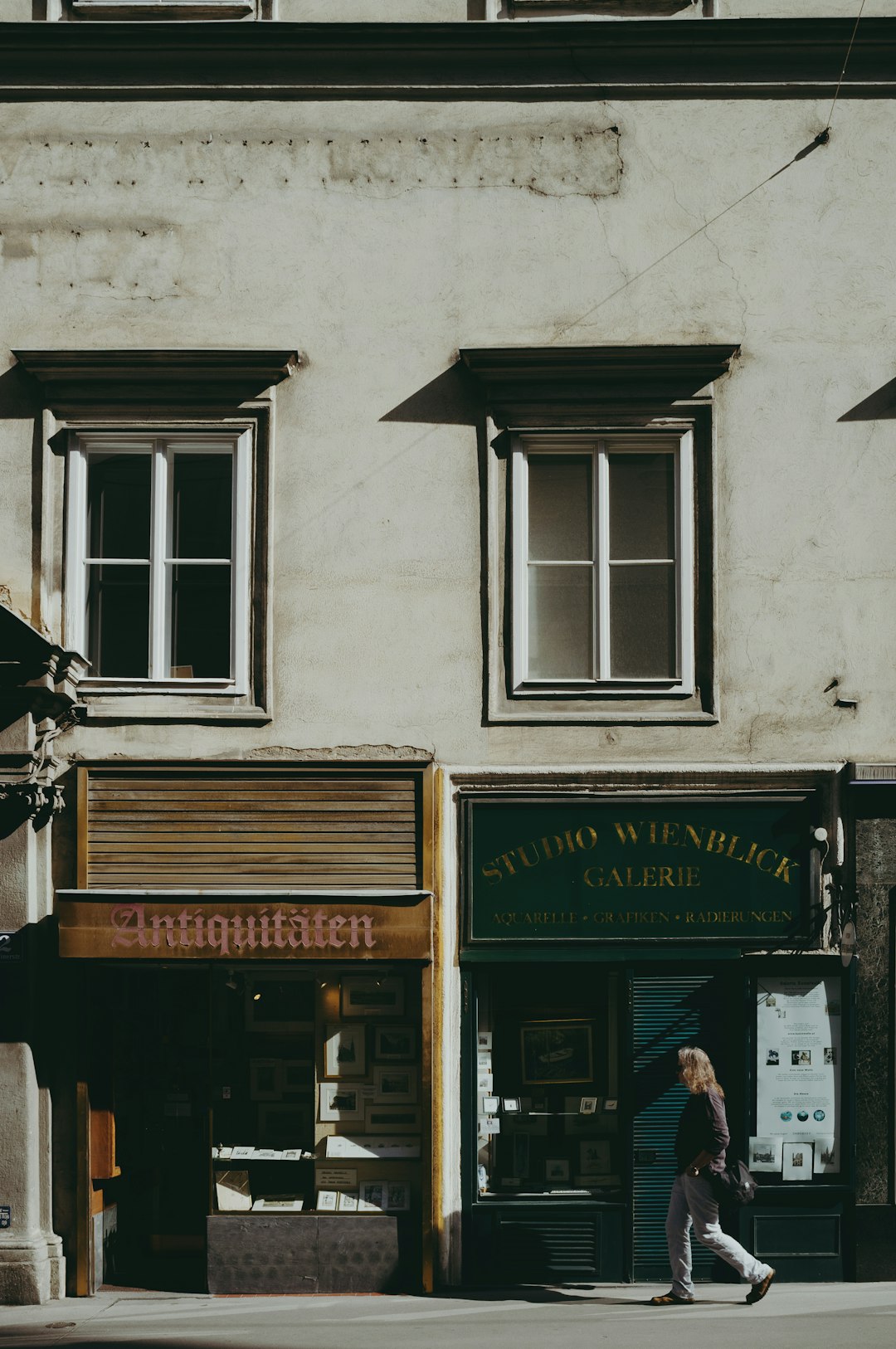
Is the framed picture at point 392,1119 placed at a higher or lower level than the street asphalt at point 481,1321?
higher

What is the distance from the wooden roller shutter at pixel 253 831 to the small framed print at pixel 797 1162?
11.0ft

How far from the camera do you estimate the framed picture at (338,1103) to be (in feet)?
35.4

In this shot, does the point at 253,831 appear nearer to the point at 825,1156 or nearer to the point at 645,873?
the point at 645,873

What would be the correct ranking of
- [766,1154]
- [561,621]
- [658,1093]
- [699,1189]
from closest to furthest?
[699,1189], [766,1154], [658,1093], [561,621]

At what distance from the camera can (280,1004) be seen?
10969 millimetres

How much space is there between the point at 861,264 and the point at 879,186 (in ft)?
2.05

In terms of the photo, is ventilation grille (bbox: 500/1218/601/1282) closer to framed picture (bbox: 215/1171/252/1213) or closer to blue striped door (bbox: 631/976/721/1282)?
blue striped door (bbox: 631/976/721/1282)

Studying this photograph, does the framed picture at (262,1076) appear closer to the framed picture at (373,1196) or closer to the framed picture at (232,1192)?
the framed picture at (232,1192)

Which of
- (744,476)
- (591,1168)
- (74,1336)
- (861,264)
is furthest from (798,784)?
(74,1336)

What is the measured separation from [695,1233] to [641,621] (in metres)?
4.45

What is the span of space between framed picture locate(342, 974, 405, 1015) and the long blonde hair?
2.17m

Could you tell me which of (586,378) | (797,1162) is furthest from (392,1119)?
(586,378)

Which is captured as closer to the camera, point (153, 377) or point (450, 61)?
point (153, 377)

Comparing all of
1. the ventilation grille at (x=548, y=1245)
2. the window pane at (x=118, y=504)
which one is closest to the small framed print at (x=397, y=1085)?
the ventilation grille at (x=548, y=1245)
